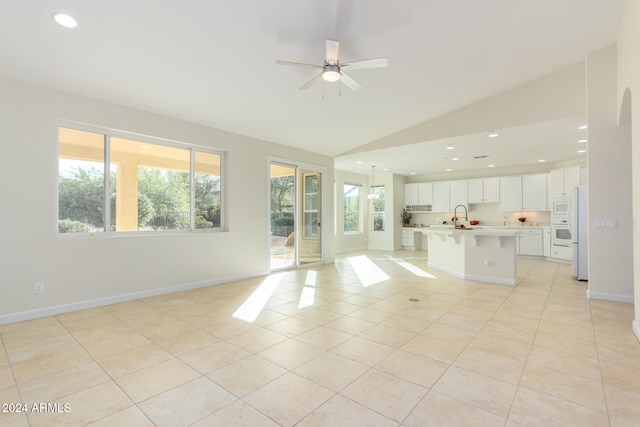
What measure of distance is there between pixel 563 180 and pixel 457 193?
2805mm

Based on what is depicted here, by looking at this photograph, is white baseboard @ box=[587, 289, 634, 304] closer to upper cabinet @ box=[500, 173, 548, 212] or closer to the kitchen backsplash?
upper cabinet @ box=[500, 173, 548, 212]

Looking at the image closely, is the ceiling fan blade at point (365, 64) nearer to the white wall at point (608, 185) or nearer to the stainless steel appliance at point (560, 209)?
the white wall at point (608, 185)

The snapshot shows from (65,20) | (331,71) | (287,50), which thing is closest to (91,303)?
(65,20)

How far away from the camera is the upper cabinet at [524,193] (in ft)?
27.5

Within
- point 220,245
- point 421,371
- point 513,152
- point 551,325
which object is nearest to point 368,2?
point 421,371

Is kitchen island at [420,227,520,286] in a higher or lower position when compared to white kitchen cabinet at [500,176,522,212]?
lower

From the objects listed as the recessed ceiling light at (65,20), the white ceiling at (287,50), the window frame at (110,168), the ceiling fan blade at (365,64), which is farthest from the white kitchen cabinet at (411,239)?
the recessed ceiling light at (65,20)

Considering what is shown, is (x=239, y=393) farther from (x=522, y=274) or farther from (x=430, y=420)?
(x=522, y=274)

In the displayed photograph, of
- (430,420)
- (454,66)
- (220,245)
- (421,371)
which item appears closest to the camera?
(430,420)

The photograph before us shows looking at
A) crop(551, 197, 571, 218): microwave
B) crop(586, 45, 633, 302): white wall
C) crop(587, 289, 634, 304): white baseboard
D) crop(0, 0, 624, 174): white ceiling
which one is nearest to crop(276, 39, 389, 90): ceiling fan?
crop(0, 0, 624, 174): white ceiling

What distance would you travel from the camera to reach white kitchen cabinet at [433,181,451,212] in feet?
33.0

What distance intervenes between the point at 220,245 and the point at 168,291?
1.11 m

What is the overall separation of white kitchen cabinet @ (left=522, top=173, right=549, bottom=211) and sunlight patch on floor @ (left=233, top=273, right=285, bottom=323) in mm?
7319

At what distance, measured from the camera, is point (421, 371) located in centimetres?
238
